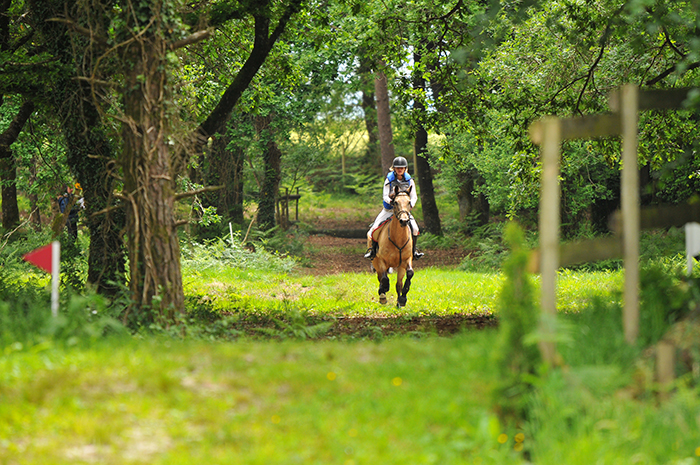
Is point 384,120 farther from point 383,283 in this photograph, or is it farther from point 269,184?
point 383,283

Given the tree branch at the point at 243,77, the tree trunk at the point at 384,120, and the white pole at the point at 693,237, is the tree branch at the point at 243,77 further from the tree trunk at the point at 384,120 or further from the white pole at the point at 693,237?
the tree trunk at the point at 384,120

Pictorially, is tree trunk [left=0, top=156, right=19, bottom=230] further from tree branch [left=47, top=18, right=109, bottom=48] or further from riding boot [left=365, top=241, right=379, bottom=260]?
tree branch [left=47, top=18, right=109, bottom=48]

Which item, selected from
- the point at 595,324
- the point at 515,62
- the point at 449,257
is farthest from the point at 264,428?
the point at 449,257

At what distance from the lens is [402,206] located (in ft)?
39.9

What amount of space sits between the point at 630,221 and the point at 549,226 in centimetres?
87

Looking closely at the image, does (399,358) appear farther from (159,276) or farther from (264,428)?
(159,276)

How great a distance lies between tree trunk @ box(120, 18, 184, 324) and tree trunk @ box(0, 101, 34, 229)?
5.58m

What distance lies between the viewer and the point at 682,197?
21312 millimetres

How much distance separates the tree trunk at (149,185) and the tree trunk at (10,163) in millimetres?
5576

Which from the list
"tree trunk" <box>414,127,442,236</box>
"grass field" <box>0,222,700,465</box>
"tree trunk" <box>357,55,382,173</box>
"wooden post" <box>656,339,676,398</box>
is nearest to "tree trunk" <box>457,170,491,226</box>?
"tree trunk" <box>414,127,442,236</box>

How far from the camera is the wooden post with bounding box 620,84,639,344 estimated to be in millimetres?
5531

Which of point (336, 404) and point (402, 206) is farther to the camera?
point (402, 206)

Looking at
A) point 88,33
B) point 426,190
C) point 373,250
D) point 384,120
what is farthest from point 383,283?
point 384,120

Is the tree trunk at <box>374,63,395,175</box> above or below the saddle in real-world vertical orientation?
above
